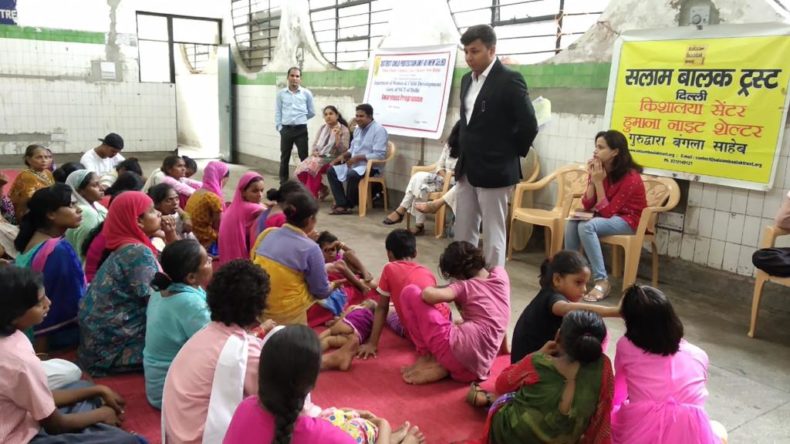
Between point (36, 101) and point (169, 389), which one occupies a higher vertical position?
point (36, 101)

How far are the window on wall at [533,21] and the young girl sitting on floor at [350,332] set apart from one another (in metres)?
2.96

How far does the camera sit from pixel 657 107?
4.10m

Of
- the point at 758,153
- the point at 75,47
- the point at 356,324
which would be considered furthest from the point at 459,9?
the point at 75,47

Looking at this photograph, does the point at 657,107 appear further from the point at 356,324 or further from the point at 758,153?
the point at 356,324

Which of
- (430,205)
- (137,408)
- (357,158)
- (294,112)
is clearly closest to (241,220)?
(137,408)

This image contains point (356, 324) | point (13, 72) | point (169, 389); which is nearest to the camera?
point (169, 389)

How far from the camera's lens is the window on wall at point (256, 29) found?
30.0ft

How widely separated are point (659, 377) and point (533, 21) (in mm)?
4033

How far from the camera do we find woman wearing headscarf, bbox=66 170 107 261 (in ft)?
10.6

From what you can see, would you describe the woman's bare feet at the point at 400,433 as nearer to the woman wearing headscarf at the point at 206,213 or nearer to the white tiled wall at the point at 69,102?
the woman wearing headscarf at the point at 206,213

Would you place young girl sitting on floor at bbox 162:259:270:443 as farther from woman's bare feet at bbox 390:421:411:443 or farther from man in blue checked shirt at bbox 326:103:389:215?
man in blue checked shirt at bbox 326:103:389:215

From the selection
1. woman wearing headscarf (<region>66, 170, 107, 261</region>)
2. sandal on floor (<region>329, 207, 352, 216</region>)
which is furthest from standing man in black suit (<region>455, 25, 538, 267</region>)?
sandal on floor (<region>329, 207, 352, 216</region>)

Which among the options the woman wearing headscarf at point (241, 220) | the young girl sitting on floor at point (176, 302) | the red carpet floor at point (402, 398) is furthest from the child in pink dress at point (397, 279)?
the woman wearing headscarf at point (241, 220)

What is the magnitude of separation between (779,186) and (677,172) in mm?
619
